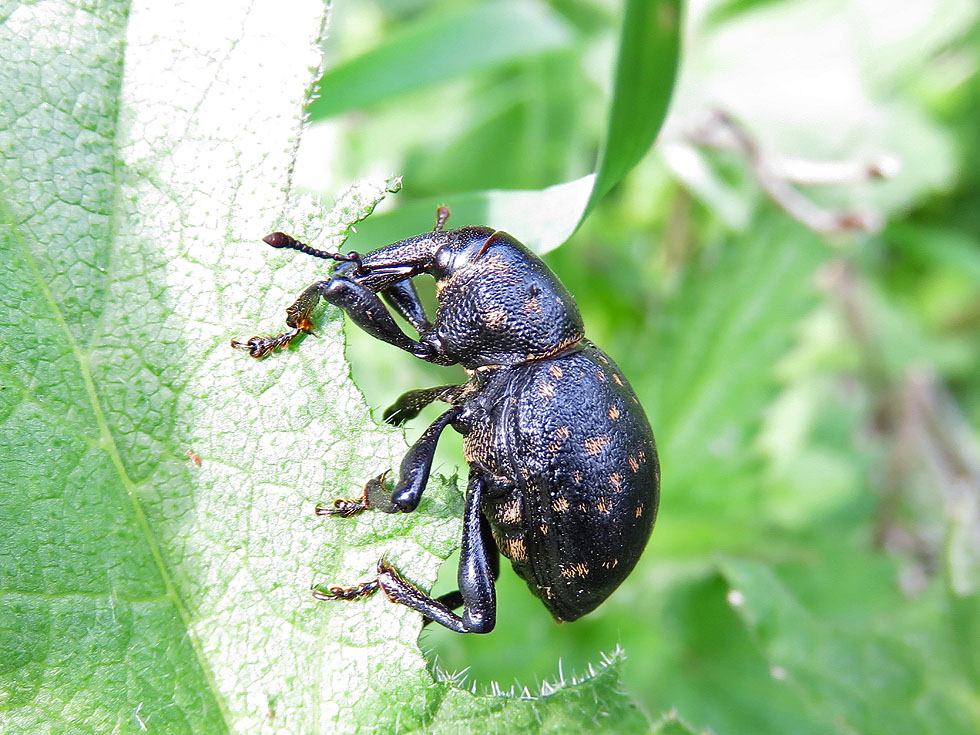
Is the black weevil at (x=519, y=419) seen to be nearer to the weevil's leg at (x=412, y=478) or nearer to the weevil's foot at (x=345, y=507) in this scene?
the weevil's leg at (x=412, y=478)

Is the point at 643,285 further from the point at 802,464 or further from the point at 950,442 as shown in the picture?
the point at 950,442

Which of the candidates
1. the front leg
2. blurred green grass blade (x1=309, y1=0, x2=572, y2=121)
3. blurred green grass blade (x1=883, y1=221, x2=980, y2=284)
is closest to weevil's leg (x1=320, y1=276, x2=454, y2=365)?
the front leg

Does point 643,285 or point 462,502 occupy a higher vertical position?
point 462,502

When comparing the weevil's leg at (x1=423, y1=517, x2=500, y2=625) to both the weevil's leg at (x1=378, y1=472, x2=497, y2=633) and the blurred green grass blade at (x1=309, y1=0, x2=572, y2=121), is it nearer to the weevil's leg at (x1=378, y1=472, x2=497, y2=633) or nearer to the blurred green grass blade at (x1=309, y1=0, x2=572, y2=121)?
the weevil's leg at (x1=378, y1=472, x2=497, y2=633)

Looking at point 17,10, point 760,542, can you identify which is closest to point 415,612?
point 17,10

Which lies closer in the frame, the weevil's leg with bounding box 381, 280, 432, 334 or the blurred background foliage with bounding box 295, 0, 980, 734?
the weevil's leg with bounding box 381, 280, 432, 334

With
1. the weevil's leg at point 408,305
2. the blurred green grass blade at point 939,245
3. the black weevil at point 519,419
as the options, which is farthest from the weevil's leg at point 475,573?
the blurred green grass blade at point 939,245
